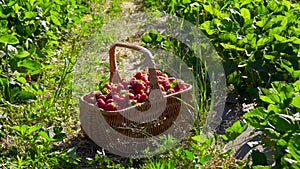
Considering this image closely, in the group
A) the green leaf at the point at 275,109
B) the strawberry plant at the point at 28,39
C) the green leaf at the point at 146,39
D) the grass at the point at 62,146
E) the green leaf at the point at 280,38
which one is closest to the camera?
the green leaf at the point at 275,109

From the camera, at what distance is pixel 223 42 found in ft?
12.2

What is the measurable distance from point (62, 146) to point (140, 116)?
53cm

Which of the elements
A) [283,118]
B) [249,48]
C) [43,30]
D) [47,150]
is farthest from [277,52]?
[43,30]

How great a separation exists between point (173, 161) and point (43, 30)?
183 centimetres

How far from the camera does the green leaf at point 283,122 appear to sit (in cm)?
229

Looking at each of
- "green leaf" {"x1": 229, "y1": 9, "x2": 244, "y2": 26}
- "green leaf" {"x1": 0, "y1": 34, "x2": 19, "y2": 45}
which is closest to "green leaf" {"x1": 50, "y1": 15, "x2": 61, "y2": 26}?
"green leaf" {"x1": 0, "y1": 34, "x2": 19, "y2": 45}

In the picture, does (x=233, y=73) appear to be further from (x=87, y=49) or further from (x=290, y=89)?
(x=87, y=49)

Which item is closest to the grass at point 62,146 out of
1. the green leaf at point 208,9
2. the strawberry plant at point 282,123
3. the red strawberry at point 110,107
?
the red strawberry at point 110,107

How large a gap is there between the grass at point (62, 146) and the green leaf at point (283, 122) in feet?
1.47

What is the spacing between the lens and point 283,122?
231 cm

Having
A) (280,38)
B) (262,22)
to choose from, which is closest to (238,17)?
(262,22)

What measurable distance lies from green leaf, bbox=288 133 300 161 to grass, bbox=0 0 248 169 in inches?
25.4

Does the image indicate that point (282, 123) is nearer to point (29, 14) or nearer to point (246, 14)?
point (246, 14)

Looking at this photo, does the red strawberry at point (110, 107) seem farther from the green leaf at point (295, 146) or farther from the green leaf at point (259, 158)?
the green leaf at point (295, 146)
